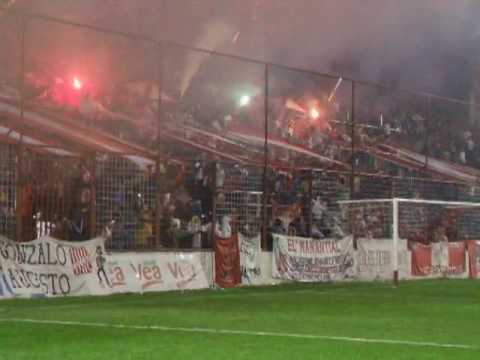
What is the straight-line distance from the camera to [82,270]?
15.8m

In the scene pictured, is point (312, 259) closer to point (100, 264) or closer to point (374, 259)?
point (374, 259)

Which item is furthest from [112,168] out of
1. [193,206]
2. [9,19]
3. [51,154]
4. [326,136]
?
[326,136]

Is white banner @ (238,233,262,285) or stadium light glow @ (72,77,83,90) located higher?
stadium light glow @ (72,77,83,90)

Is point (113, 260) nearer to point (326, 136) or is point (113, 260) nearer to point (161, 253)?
point (161, 253)

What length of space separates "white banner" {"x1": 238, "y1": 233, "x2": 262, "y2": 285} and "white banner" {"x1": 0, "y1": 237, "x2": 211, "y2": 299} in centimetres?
147

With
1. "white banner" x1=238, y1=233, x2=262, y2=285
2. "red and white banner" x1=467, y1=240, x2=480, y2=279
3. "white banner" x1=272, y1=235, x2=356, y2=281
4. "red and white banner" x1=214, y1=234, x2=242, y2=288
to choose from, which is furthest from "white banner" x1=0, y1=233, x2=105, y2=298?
"red and white banner" x1=467, y1=240, x2=480, y2=279

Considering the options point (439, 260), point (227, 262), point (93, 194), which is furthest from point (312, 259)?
point (93, 194)

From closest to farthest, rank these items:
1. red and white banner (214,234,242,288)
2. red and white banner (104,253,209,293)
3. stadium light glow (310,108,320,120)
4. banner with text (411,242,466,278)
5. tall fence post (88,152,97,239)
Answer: red and white banner (104,253,209,293) < tall fence post (88,152,97,239) < red and white banner (214,234,242,288) < banner with text (411,242,466,278) < stadium light glow (310,108,320,120)

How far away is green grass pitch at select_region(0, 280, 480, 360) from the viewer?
744 centimetres

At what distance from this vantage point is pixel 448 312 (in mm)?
11859

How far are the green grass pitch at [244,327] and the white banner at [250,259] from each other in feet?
11.0

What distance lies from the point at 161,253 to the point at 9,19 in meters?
6.27

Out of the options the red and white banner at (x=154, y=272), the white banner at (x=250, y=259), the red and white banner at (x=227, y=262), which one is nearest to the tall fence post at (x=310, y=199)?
the white banner at (x=250, y=259)

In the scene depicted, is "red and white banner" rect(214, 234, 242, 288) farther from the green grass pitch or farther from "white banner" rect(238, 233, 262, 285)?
the green grass pitch
